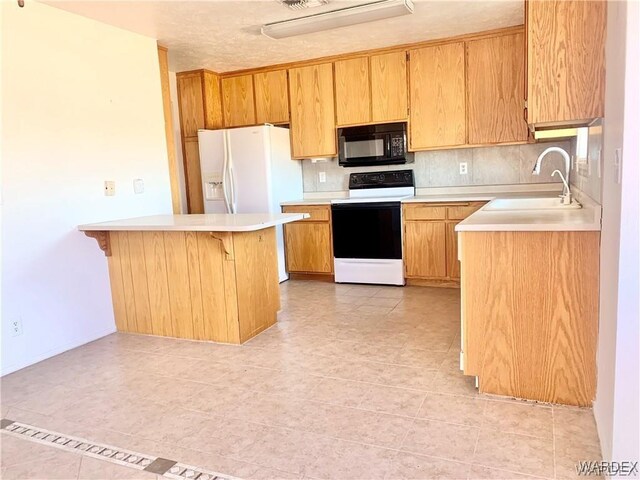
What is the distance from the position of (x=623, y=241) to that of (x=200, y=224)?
2.29 metres

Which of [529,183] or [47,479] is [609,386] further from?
[529,183]

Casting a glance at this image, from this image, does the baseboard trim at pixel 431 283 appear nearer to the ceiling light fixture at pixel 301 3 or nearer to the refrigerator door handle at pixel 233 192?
the refrigerator door handle at pixel 233 192

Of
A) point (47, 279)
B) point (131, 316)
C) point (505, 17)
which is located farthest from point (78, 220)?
point (505, 17)

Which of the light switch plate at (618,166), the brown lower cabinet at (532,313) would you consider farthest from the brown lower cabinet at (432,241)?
the light switch plate at (618,166)

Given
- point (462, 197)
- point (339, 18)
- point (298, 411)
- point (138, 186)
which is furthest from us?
point (462, 197)

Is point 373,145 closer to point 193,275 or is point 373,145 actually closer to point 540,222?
point 193,275

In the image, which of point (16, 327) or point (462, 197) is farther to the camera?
point (462, 197)

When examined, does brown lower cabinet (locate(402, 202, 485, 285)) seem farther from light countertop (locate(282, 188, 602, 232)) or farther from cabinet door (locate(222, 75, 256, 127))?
cabinet door (locate(222, 75, 256, 127))

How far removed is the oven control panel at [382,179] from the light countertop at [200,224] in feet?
6.37

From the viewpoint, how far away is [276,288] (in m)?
3.59

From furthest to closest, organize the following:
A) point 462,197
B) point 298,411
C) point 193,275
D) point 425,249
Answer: point 425,249 → point 462,197 → point 193,275 → point 298,411

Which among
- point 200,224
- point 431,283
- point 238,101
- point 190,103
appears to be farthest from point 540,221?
point 190,103

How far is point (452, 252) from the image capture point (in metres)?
4.27

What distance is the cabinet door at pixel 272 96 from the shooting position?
4.96m
